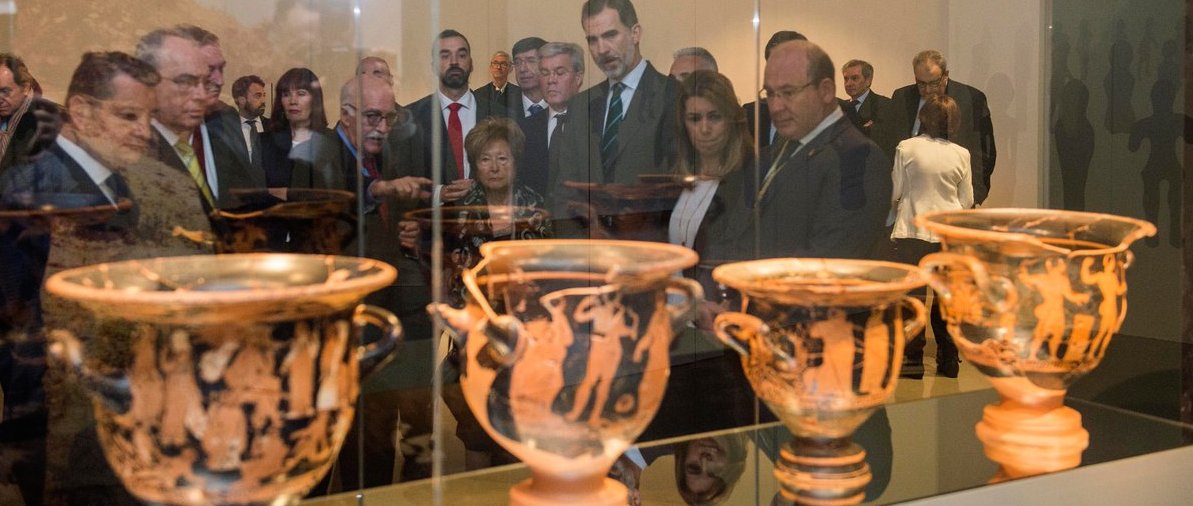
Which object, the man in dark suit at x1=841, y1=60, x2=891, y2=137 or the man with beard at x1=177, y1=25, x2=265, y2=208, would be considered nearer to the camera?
the man with beard at x1=177, y1=25, x2=265, y2=208

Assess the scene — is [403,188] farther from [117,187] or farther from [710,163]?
[710,163]

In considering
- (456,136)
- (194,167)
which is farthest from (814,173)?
(194,167)

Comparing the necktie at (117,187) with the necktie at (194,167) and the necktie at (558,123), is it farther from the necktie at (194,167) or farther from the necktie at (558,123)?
the necktie at (558,123)

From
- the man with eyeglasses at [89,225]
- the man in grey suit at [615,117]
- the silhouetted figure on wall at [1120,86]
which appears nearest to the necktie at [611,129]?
the man in grey suit at [615,117]

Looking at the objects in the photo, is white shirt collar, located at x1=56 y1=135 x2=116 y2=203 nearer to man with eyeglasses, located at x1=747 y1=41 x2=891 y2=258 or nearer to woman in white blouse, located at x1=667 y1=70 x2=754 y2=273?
woman in white blouse, located at x1=667 y1=70 x2=754 y2=273

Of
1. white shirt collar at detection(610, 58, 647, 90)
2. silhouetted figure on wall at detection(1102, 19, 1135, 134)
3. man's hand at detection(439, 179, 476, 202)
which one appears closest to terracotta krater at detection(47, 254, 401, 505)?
man's hand at detection(439, 179, 476, 202)

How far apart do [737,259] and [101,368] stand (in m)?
0.98

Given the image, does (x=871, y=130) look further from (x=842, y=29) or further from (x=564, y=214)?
(x=564, y=214)

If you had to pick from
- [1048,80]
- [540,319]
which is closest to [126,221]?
[540,319]

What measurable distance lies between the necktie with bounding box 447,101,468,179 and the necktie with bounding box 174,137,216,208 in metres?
0.32

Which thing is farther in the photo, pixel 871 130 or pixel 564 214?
pixel 871 130

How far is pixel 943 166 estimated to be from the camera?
2049mm

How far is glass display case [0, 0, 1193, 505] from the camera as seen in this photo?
1.25 meters

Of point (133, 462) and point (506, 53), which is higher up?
point (506, 53)
